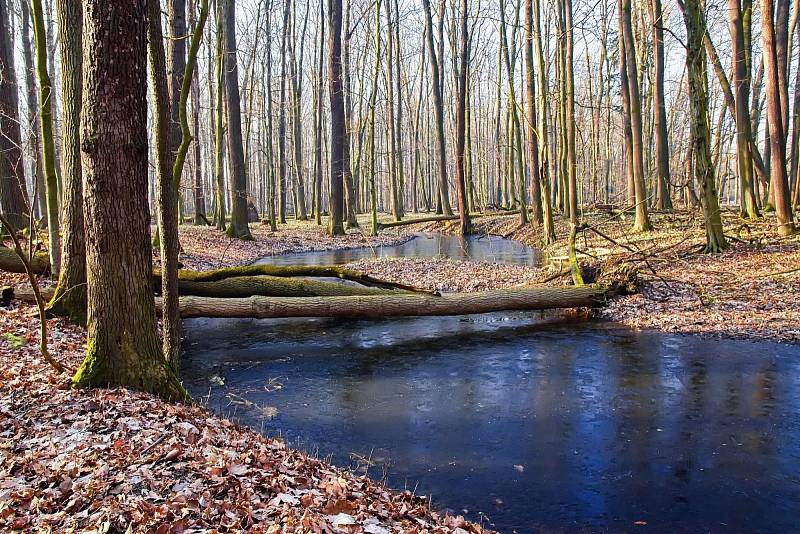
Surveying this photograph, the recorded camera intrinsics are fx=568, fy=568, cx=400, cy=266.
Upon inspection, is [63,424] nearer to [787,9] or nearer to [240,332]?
[240,332]

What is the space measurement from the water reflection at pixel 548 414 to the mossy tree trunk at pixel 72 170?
200cm

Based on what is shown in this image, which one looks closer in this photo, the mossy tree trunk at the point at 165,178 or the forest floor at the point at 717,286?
the mossy tree trunk at the point at 165,178

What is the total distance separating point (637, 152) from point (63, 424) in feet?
67.5

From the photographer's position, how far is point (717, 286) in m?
12.4

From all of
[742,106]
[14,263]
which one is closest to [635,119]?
[742,106]

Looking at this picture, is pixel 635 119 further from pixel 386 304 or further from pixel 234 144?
pixel 234 144

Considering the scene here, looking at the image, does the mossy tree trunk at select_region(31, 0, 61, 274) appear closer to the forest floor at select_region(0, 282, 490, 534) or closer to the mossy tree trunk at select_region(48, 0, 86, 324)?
the mossy tree trunk at select_region(48, 0, 86, 324)

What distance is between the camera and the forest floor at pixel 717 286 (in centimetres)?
1047

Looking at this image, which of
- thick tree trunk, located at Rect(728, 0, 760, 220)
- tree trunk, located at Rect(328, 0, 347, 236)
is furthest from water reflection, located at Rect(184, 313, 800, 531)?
tree trunk, located at Rect(328, 0, 347, 236)

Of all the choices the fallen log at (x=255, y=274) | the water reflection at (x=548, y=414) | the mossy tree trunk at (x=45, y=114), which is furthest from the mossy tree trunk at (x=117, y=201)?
the fallen log at (x=255, y=274)

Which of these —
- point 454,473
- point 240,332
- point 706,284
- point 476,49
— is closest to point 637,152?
point 706,284

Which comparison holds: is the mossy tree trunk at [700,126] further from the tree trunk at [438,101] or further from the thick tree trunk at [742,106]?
the tree trunk at [438,101]

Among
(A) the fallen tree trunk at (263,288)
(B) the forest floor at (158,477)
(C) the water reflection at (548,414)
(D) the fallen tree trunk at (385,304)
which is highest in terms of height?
(A) the fallen tree trunk at (263,288)

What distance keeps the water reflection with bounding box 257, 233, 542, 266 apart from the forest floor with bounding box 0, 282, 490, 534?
1388 cm
